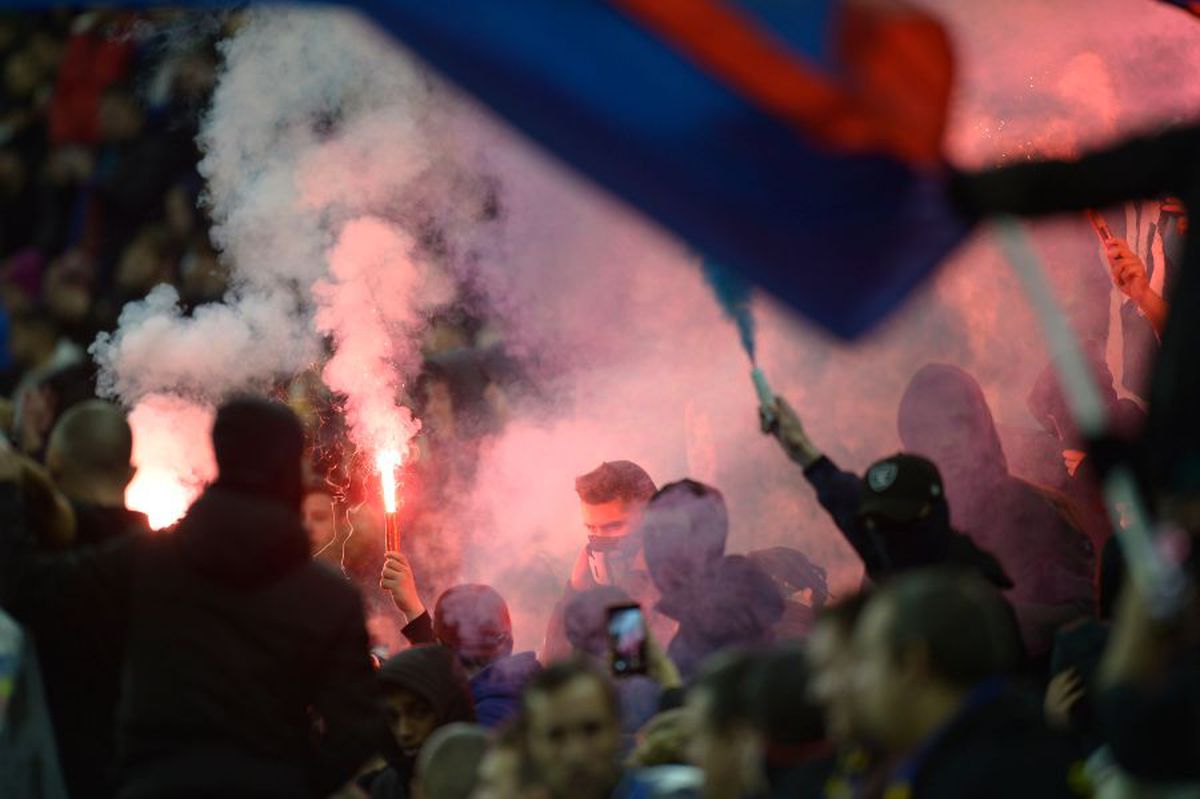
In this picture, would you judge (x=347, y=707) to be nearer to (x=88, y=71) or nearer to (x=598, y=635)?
(x=598, y=635)

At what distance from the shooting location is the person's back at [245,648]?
10.5 feet

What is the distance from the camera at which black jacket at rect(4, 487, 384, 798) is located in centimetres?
320

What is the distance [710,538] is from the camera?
536 centimetres

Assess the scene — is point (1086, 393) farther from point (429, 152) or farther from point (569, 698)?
point (429, 152)

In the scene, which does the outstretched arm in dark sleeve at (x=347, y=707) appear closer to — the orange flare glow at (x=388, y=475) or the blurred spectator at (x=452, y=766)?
the blurred spectator at (x=452, y=766)

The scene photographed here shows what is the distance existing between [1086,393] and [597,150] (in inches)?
40.9

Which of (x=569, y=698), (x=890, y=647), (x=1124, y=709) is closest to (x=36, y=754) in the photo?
(x=569, y=698)

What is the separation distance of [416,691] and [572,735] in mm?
1311

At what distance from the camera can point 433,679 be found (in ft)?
14.4

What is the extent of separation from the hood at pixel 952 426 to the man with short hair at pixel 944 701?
3.40 meters

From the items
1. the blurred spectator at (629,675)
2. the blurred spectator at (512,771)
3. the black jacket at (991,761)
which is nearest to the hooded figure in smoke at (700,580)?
the blurred spectator at (629,675)

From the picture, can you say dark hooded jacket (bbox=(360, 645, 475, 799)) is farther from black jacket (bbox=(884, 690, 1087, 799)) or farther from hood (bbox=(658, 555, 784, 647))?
black jacket (bbox=(884, 690, 1087, 799))

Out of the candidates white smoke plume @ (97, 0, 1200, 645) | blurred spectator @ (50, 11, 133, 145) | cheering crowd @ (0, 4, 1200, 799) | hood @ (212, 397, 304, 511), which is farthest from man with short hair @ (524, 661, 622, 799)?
blurred spectator @ (50, 11, 133, 145)

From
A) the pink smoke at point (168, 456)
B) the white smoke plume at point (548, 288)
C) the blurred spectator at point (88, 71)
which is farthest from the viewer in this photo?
the blurred spectator at point (88, 71)
